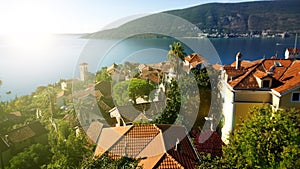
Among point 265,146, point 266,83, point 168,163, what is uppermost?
point 266,83

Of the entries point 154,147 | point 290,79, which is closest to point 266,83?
point 290,79

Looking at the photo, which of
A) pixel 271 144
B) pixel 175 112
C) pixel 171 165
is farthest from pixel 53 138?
pixel 271 144

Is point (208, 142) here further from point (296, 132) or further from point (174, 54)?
point (174, 54)

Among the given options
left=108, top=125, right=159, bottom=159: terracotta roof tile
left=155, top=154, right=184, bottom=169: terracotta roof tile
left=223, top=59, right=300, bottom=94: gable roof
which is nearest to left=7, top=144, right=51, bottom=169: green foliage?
left=108, top=125, right=159, bottom=159: terracotta roof tile

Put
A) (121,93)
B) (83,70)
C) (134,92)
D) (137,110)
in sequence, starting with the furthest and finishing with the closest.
A: 1. (83,70)
2. (121,93)
3. (134,92)
4. (137,110)

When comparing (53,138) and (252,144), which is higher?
(252,144)

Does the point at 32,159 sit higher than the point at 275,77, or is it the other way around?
the point at 275,77

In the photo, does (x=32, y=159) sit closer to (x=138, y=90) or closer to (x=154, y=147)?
(x=154, y=147)
